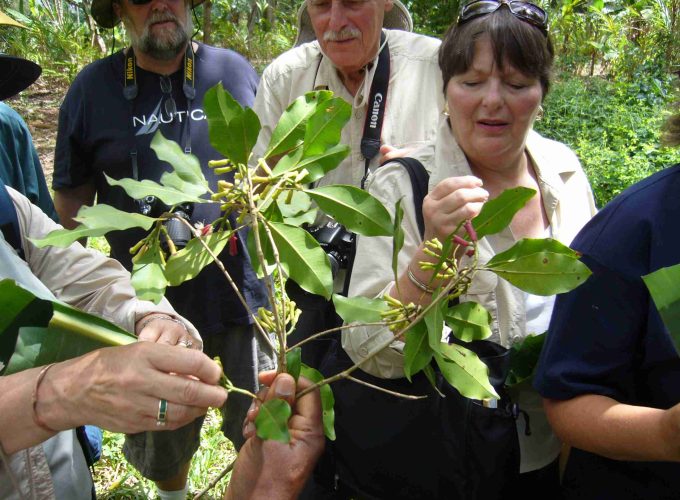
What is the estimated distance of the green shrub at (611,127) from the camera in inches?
182

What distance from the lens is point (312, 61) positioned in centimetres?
208

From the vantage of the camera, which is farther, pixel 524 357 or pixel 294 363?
pixel 524 357

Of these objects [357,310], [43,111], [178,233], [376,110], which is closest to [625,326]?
[357,310]

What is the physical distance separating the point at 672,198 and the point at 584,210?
0.50 meters

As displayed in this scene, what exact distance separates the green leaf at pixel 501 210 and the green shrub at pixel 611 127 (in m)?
3.76

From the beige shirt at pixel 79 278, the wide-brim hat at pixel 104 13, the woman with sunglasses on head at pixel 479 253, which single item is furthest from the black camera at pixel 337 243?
the wide-brim hat at pixel 104 13

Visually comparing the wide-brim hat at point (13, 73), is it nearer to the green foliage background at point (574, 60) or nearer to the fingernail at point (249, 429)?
the green foliage background at point (574, 60)

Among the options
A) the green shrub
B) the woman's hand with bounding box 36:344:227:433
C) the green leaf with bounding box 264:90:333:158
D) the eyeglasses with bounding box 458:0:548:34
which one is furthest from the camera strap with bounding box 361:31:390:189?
the green shrub

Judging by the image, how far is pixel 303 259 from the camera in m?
0.99

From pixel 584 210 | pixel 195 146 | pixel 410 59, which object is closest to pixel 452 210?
pixel 584 210

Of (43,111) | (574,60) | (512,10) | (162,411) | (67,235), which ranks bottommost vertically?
(43,111)

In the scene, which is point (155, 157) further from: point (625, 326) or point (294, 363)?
point (625, 326)

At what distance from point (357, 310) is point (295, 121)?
1.04 feet

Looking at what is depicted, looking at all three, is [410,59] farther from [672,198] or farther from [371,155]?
[672,198]
